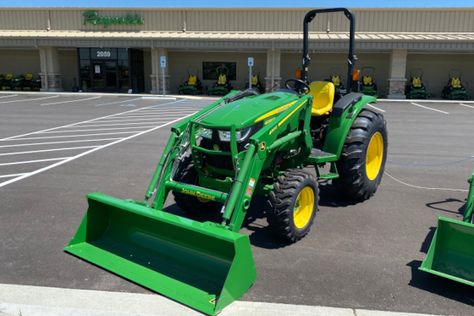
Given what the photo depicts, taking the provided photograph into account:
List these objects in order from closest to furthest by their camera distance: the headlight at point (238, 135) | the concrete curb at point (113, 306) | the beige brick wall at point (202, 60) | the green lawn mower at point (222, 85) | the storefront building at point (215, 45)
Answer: the concrete curb at point (113, 306)
the headlight at point (238, 135)
the storefront building at point (215, 45)
the green lawn mower at point (222, 85)
the beige brick wall at point (202, 60)

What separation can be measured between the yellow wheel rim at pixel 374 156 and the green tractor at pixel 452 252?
8.33ft

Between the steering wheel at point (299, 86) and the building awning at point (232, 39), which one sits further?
the building awning at point (232, 39)

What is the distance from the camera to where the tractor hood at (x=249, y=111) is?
4371 millimetres

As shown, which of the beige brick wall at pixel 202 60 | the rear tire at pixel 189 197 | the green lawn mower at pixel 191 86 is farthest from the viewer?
the beige brick wall at pixel 202 60

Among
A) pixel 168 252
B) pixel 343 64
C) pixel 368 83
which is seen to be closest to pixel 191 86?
pixel 343 64

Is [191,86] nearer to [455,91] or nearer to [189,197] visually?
[455,91]

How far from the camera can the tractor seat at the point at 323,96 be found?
5.85 meters

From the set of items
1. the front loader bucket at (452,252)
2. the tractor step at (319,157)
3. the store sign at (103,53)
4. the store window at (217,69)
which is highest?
the store sign at (103,53)

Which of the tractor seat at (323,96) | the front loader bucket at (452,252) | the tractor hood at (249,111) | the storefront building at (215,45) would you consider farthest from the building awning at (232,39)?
the front loader bucket at (452,252)

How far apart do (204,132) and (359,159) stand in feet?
7.09

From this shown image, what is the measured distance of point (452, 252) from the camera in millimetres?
3662

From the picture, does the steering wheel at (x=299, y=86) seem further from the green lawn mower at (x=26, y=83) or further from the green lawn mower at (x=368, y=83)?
the green lawn mower at (x=26, y=83)

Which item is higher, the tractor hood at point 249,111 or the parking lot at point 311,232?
the tractor hood at point 249,111

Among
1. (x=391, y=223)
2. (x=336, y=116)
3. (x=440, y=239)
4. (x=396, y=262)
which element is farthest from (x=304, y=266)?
(x=336, y=116)
